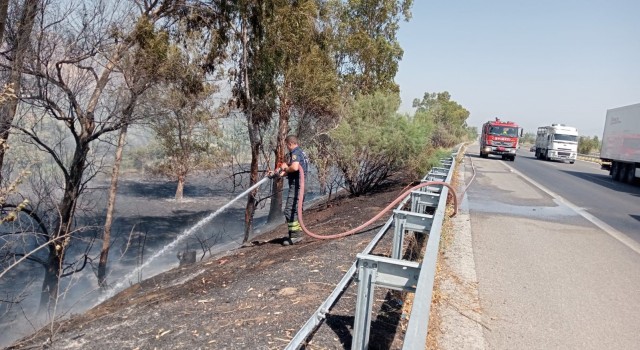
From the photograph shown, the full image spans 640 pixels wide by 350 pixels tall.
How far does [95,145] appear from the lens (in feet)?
44.8

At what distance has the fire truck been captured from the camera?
3347cm

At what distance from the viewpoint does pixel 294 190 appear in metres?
7.95

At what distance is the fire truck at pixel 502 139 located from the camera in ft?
110

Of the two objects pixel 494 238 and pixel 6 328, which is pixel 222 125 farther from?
pixel 494 238

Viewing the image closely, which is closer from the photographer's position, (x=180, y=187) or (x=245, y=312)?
(x=245, y=312)

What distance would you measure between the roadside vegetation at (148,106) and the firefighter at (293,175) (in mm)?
3409

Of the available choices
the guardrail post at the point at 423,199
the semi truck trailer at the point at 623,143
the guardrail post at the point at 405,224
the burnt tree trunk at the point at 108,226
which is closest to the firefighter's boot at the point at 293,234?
the guardrail post at the point at 423,199

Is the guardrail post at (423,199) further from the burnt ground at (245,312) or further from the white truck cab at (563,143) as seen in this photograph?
the white truck cab at (563,143)

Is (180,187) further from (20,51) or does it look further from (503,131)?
(503,131)

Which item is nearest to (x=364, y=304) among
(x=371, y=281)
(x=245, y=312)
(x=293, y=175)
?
(x=371, y=281)

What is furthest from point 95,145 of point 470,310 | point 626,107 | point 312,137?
point 626,107

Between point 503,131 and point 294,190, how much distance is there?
29688mm

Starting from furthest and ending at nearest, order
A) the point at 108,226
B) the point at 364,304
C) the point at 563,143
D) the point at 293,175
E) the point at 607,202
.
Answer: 1. the point at 563,143
2. the point at 108,226
3. the point at 607,202
4. the point at 293,175
5. the point at 364,304

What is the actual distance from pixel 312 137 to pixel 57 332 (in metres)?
14.7
